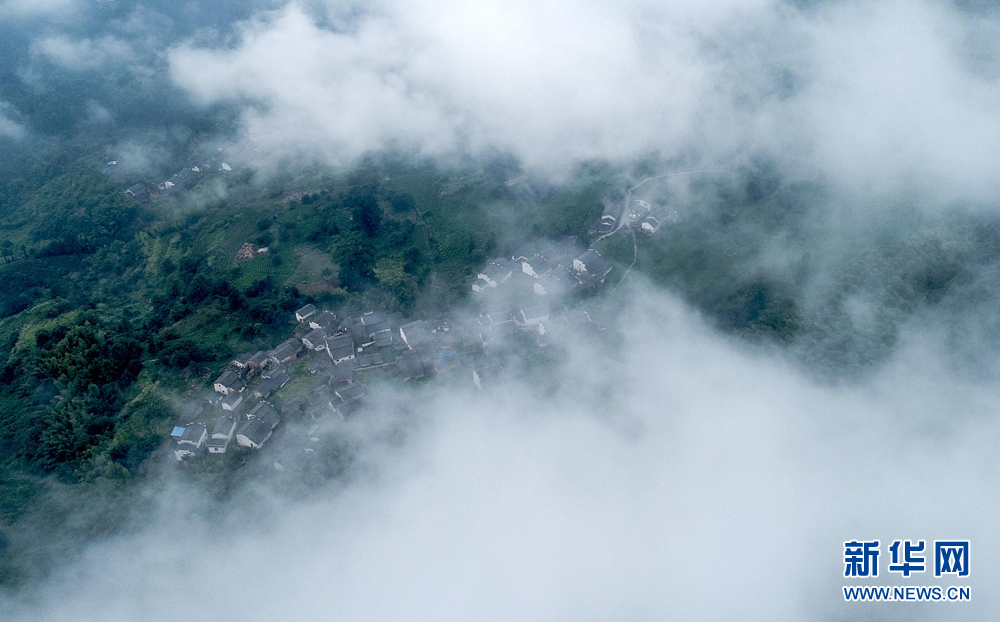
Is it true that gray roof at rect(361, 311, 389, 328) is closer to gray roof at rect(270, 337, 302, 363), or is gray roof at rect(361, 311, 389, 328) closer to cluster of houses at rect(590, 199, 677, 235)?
gray roof at rect(270, 337, 302, 363)

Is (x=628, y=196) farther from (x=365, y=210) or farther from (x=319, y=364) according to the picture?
(x=319, y=364)

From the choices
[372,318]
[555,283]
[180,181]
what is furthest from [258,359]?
[180,181]

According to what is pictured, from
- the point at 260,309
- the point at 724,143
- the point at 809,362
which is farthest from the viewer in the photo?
the point at 724,143

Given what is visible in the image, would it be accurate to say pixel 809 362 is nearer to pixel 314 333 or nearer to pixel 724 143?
pixel 724 143

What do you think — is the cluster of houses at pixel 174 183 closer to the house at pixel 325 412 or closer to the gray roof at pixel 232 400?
the gray roof at pixel 232 400

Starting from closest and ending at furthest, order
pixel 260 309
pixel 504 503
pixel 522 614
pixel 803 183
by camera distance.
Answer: pixel 522 614, pixel 504 503, pixel 260 309, pixel 803 183

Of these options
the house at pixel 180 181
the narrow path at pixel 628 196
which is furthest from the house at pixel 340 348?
the house at pixel 180 181

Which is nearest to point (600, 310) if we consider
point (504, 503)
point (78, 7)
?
point (504, 503)
